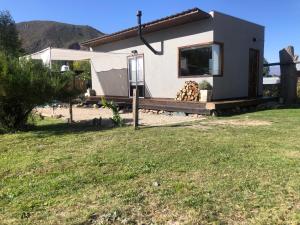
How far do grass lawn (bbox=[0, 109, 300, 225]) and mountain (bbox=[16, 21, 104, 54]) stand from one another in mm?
85898

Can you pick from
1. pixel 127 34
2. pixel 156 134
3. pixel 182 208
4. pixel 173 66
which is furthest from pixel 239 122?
pixel 127 34

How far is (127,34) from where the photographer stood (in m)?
14.5

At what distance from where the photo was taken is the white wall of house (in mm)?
11625

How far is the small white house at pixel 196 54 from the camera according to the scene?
1161 centimetres

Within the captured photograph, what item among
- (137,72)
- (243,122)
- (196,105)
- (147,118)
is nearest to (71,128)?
(147,118)

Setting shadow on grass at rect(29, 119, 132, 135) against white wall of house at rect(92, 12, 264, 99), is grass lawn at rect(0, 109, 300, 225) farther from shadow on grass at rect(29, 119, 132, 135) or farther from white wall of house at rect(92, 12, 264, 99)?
white wall of house at rect(92, 12, 264, 99)

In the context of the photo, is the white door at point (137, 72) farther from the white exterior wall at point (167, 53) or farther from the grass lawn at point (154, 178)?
the grass lawn at point (154, 178)

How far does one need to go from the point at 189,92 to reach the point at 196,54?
4.52 ft

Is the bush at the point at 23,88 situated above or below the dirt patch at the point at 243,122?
above

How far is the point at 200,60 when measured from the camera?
11945mm

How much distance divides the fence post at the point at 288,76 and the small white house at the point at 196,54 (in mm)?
905

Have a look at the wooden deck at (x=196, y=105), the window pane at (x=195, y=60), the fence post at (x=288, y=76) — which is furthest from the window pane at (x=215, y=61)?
the fence post at (x=288, y=76)

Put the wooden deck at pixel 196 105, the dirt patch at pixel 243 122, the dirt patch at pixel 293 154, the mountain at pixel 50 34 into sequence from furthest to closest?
the mountain at pixel 50 34 → the wooden deck at pixel 196 105 → the dirt patch at pixel 243 122 → the dirt patch at pixel 293 154

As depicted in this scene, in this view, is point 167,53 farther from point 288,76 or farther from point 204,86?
point 288,76
